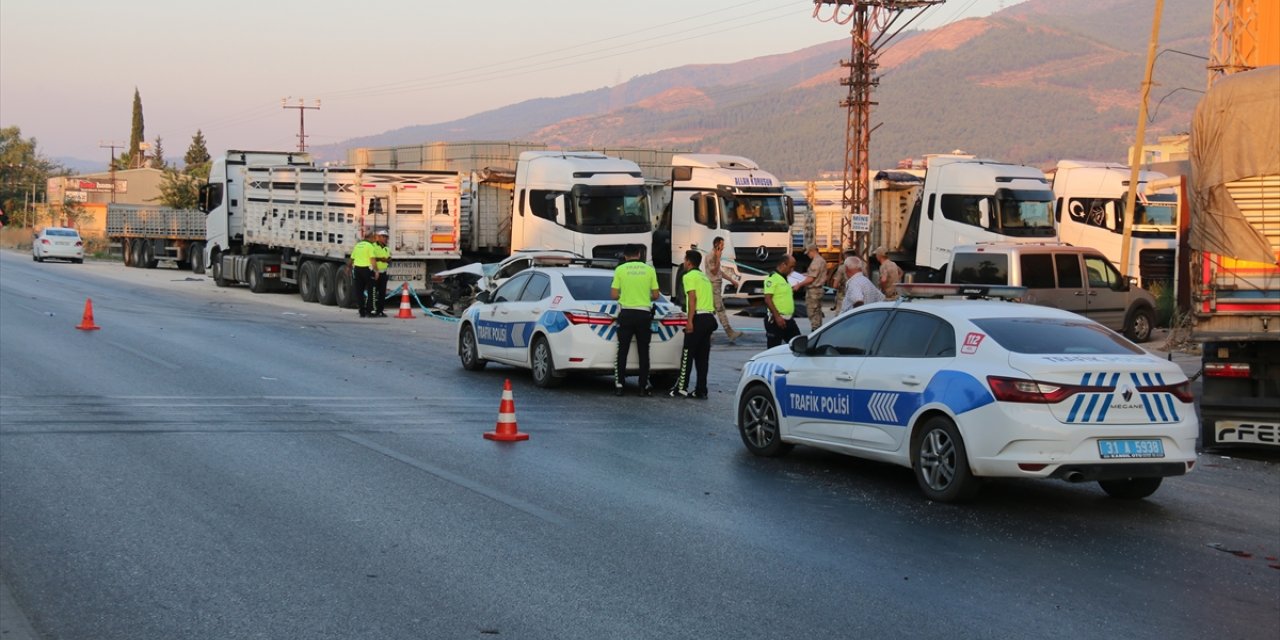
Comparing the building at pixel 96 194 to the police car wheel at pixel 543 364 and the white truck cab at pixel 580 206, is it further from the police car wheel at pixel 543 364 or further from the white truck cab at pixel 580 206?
the police car wheel at pixel 543 364

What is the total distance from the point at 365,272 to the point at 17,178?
113819 mm

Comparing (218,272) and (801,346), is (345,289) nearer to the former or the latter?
(218,272)

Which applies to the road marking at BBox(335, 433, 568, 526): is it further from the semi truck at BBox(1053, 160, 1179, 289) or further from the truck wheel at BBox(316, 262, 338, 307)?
the semi truck at BBox(1053, 160, 1179, 289)

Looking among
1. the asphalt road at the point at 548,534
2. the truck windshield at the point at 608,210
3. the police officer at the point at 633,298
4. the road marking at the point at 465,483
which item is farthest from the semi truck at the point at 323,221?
the road marking at the point at 465,483

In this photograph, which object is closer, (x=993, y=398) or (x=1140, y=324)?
(x=993, y=398)

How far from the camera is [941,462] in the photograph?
9.94 m

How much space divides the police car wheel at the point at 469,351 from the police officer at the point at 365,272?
1046 cm

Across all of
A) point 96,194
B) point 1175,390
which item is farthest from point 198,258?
point 96,194

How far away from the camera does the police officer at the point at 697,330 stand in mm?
16250

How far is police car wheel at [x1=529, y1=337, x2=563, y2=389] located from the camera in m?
16.9

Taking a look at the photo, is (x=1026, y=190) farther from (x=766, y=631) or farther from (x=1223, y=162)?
(x=766, y=631)

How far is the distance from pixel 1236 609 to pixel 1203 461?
235 inches

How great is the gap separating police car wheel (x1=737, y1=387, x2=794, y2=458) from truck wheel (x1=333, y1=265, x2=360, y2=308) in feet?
68.8

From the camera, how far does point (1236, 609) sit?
23.9ft
